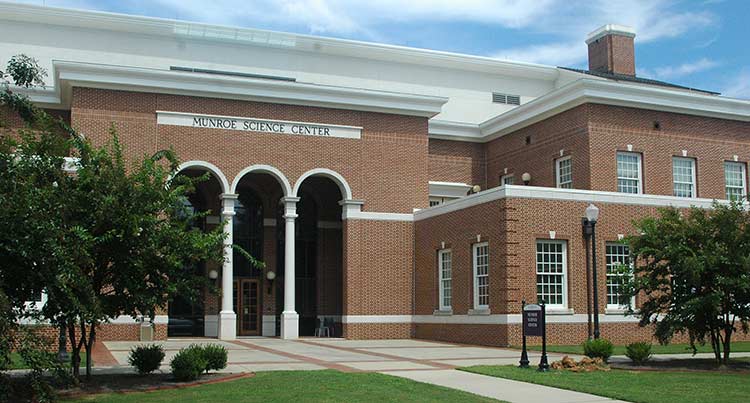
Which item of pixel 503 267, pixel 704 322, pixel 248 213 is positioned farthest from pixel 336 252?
pixel 704 322

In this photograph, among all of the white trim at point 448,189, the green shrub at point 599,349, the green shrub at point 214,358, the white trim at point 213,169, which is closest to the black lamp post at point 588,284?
the green shrub at point 599,349

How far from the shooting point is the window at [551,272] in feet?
95.5

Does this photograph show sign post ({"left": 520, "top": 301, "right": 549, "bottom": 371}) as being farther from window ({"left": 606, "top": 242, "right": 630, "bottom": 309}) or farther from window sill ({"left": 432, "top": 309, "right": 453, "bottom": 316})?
window sill ({"left": 432, "top": 309, "right": 453, "bottom": 316})

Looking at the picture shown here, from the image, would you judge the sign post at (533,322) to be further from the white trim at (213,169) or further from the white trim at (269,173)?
the white trim at (213,169)

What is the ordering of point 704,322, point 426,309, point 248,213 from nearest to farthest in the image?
1. point 704,322
2. point 426,309
3. point 248,213

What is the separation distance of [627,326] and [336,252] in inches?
553

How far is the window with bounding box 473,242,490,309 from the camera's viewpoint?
30047mm

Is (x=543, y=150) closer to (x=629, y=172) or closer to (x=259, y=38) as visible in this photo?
(x=629, y=172)

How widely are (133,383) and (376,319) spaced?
18604 millimetres

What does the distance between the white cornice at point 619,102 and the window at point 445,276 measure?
7855 millimetres

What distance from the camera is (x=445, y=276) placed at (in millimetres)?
33562

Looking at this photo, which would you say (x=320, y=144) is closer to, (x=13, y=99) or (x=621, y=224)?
(x=621, y=224)

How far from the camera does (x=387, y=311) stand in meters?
35.0

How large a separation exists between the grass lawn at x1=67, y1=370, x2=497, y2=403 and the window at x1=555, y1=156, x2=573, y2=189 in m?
20.1
